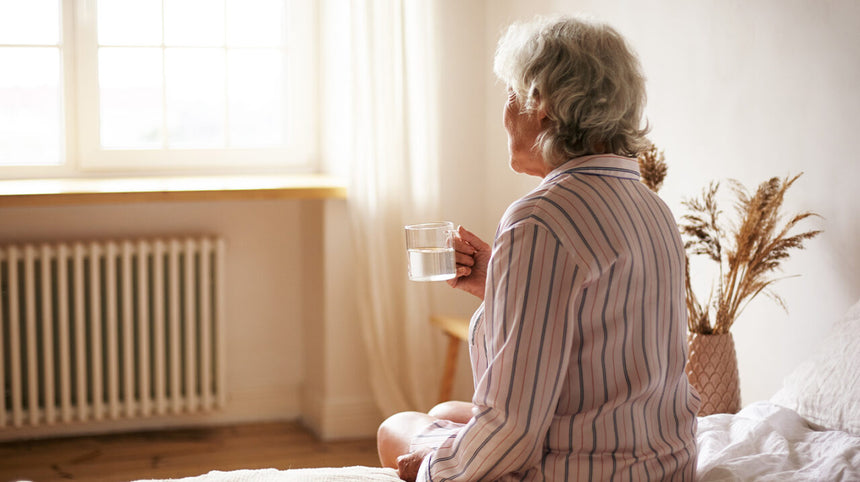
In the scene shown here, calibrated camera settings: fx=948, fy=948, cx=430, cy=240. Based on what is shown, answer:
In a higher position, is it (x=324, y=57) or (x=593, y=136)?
(x=324, y=57)

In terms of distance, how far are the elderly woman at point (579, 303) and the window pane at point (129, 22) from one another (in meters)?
2.22

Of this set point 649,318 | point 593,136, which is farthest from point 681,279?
point 593,136

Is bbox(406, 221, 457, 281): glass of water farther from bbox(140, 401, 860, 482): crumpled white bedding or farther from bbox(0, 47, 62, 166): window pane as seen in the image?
bbox(0, 47, 62, 166): window pane

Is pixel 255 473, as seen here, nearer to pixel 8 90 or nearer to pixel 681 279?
pixel 681 279

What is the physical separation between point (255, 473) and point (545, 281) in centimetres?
62

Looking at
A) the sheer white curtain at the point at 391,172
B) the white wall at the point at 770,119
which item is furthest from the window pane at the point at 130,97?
the white wall at the point at 770,119

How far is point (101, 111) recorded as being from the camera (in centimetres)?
340

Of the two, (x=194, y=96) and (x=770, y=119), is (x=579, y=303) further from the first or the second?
(x=194, y=96)

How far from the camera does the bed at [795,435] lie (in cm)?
152

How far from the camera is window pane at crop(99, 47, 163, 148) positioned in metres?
3.39

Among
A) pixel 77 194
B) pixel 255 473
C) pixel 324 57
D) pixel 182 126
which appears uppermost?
pixel 324 57

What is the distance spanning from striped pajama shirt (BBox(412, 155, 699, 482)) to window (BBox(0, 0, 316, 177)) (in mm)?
2307

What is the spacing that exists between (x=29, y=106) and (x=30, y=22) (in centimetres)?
→ 29

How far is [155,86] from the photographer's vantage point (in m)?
3.43
